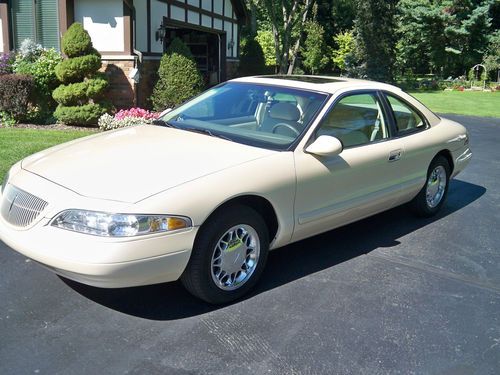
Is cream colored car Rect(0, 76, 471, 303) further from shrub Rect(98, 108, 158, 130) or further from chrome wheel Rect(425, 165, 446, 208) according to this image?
shrub Rect(98, 108, 158, 130)

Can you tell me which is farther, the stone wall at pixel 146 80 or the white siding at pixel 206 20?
the white siding at pixel 206 20

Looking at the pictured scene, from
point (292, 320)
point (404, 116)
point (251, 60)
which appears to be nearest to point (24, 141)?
point (404, 116)

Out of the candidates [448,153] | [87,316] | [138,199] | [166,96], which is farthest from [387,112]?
[166,96]

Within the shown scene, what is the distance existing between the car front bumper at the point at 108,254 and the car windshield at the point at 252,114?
126 cm

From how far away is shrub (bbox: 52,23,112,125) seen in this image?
461 inches

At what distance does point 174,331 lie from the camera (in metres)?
3.51

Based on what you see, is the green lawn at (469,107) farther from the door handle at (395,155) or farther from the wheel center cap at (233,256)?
the wheel center cap at (233,256)

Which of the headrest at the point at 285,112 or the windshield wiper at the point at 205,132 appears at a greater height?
the headrest at the point at 285,112

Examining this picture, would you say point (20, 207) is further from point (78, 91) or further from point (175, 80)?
point (175, 80)

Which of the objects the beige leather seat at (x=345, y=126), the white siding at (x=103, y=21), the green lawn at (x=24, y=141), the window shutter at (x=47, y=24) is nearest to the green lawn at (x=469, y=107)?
the white siding at (x=103, y=21)

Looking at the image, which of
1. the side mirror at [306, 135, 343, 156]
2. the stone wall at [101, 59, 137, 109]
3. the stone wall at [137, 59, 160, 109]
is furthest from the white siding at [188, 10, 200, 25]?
the side mirror at [306, 135, 343, 156]

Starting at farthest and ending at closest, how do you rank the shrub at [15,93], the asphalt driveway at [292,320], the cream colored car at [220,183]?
the shrub at [15,93] < the cream colored car at [220,183] < the asphalt driveway at [292,320]

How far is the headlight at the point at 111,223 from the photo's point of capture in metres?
3.29

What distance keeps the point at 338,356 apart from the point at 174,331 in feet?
3.44
